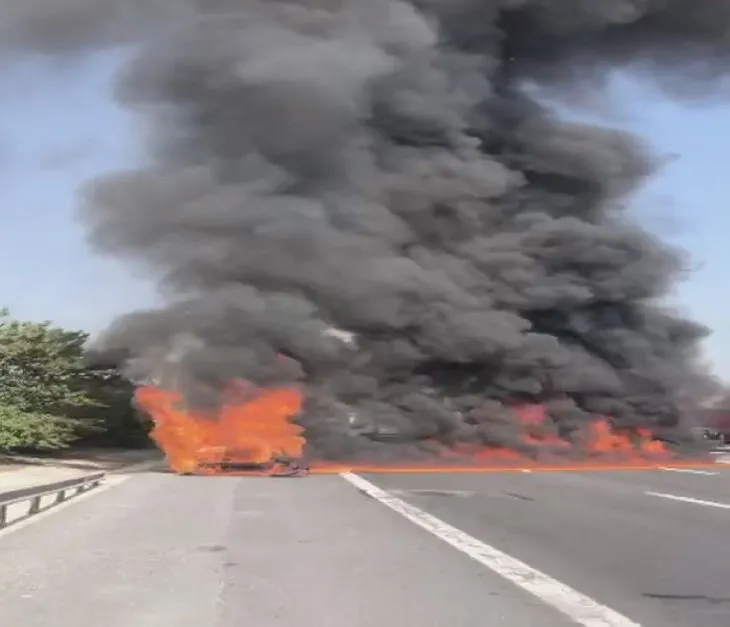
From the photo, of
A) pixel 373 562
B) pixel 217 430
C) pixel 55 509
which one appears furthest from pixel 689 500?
pixel 217 430

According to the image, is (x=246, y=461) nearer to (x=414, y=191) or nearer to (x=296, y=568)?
(x=414, y=191)

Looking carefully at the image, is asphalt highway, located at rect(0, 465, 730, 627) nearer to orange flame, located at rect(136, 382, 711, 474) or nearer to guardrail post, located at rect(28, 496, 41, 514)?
guardrail post, located at rect(28, 496, 41, 514)

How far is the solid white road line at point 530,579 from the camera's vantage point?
23.2 ft

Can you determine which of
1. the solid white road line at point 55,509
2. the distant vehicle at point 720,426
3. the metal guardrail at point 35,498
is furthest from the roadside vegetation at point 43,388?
the distant vehicle at point 720,426

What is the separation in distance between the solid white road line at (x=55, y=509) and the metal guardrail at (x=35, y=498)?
66mm

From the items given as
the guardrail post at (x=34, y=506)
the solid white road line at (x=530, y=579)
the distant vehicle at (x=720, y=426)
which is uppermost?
the distant vehicle at (x=720, y=426)

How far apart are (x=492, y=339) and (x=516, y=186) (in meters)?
5.99

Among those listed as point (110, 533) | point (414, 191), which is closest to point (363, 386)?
point (414, 191)

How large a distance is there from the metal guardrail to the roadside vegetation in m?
11.4

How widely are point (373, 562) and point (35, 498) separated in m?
8.04

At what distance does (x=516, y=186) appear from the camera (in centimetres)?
3622

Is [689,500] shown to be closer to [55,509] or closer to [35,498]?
[55,509]

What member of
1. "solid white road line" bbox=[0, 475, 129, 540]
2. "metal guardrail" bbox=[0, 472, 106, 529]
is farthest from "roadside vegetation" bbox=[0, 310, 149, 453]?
"metal guardrail" bbox=[0, 472, 106, 529]

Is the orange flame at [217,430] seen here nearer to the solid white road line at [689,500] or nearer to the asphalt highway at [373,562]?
the asphalt highway at [373,562]
